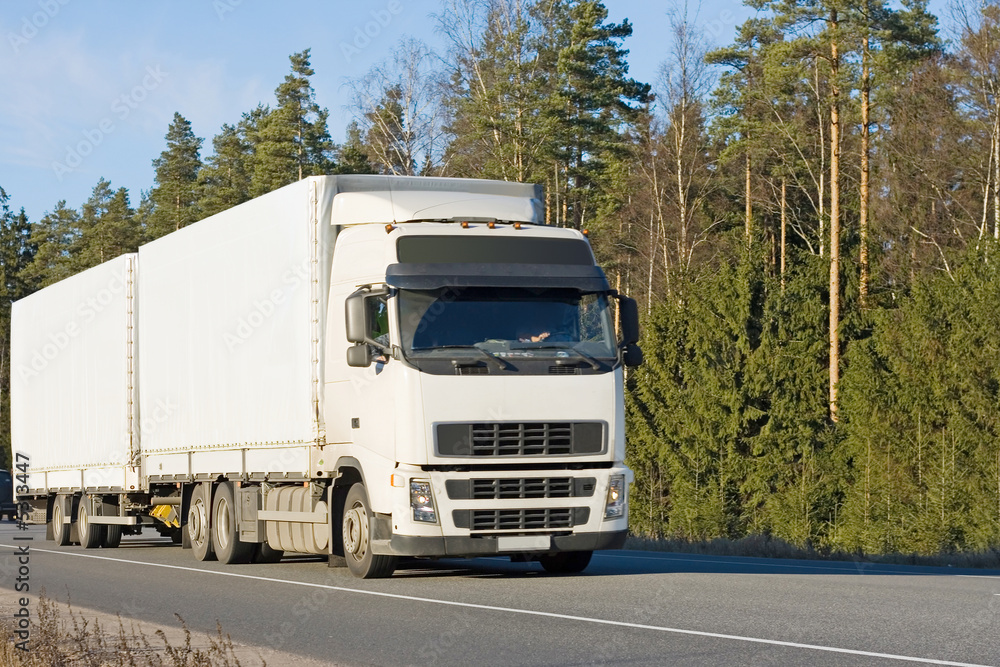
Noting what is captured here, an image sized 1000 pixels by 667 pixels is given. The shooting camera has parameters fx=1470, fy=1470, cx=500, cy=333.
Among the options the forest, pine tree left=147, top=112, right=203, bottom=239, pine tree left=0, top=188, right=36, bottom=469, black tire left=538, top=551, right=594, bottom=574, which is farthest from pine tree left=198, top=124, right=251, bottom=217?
black tire left=538, top=551, right=594, bottom=574

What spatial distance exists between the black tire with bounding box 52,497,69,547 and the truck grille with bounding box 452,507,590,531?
13.2 meters

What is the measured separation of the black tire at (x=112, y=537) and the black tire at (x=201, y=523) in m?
4.38

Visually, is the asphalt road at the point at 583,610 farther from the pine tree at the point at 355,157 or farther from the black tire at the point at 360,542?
the pine tree at the point at 355,157

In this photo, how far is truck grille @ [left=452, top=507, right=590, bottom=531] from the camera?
1418 centimetres

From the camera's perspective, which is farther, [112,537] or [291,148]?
[291,148]

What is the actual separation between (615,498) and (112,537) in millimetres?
12139

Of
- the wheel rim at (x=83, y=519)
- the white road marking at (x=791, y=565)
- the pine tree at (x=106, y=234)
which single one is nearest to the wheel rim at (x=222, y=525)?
the white road marking at (x=791, y=565)

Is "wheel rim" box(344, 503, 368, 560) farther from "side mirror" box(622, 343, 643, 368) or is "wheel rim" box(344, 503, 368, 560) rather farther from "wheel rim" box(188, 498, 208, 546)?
"wheel rim" box(188, 498, 208, 546)

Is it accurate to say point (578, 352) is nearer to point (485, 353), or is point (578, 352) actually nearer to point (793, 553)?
point (485, 353)

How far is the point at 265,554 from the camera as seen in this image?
18672 millimetres

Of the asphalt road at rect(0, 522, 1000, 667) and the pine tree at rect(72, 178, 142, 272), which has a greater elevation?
the pine tree at rect(72, 178, 142, 272)

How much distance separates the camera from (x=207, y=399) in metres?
18.5

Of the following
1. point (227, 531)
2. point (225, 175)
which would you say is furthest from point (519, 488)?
point (225, 175)

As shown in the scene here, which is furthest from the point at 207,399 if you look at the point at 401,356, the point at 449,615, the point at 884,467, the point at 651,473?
the point at 651,473
